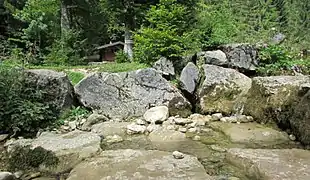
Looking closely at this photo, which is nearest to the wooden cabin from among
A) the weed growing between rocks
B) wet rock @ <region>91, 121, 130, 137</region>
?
wet rock @ <region>91, 121, 130, 137</region>

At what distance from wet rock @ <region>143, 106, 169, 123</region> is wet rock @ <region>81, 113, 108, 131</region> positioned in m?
1.07

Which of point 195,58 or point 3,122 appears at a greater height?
point 195,58

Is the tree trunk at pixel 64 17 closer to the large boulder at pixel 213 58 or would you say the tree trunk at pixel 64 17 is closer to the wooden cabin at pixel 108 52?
the wooden cabin at pixel 108 52

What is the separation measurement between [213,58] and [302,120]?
4348 millimetres

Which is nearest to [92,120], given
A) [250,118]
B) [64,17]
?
[250,118]

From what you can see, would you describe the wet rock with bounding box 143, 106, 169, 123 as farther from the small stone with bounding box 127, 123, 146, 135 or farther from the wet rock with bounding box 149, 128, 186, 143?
the wet rock with bounding box 149, 128, 186, 143

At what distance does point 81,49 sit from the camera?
13.9m

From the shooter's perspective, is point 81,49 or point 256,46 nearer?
point 256,46

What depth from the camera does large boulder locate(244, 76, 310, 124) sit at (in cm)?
653

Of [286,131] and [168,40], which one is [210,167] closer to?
[286,131]

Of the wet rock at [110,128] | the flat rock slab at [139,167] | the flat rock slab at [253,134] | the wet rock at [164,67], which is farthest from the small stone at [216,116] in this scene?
the flat rock slab at [139,167]

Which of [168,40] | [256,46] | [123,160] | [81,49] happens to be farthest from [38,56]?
[123,160]

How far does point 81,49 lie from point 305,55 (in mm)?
9881

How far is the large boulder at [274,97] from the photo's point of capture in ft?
21.4
